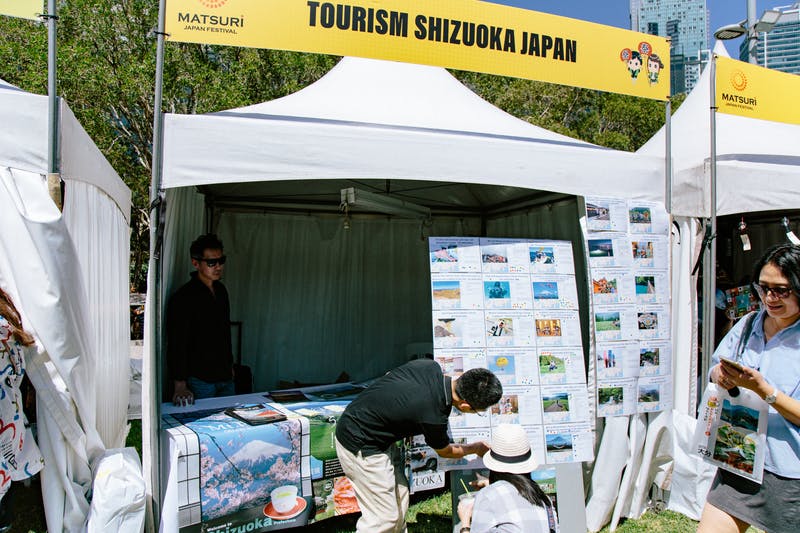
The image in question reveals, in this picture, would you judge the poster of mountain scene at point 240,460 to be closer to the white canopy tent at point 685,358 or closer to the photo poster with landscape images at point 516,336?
the photo poster with landscape images at point 516,336

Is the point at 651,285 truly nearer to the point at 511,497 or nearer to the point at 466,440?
the point at 466,440

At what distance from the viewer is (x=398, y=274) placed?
199 inches

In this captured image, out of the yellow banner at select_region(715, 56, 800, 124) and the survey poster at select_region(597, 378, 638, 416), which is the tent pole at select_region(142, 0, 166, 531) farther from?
the yellow banner at select_region(715, 56, 800, 124)

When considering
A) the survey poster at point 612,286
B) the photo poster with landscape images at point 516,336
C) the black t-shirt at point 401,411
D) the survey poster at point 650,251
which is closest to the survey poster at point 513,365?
the photo poster with landscape images at point 516,336

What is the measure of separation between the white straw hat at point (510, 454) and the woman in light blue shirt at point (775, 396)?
2.14 ft

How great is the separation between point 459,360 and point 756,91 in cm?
278

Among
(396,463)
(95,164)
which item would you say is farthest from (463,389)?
(95,164)

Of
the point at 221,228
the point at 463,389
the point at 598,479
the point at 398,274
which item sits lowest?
the point at 598,479

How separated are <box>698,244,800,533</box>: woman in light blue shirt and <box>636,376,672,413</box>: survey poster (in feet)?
4.50

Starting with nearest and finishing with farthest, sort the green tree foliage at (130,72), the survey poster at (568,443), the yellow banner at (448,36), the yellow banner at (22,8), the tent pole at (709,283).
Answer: the yellow banner at (22,8), the yellow banner at (448,36), the survey poster at (568,443), the tent pole at (709,283), the green tree foliage at (130,72)

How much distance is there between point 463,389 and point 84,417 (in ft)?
5.04

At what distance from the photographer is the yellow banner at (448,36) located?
2.58 m

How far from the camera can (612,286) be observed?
321 centimetres

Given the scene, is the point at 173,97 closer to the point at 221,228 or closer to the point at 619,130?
the point at 221,228
